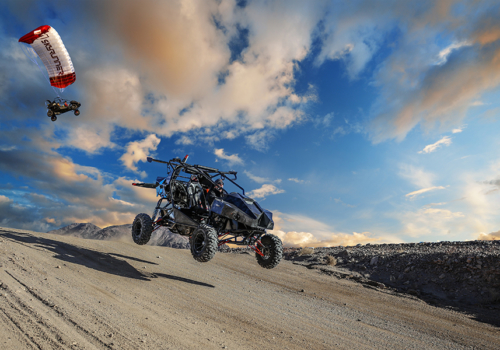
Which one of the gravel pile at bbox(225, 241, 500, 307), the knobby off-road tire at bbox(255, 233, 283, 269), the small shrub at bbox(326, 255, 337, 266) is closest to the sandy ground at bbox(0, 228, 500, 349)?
the knobby off-road tire at bbox(255, 233, 283, 269)

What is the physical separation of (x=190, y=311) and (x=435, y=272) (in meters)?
11.1

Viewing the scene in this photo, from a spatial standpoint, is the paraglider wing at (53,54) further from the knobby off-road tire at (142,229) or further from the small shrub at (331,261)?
the small shrub at (331,261)

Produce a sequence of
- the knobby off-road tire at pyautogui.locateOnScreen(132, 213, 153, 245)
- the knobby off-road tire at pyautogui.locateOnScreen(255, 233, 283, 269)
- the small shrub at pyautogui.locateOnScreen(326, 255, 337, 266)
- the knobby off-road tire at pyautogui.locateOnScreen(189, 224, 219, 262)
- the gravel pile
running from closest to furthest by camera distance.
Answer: the knobby off-road tire at pyautogui.locateOnScreen(189, 224, 219, 262), the knobby off-road tire at pyautogui.locateOnScreen(255, 233, 283, 269), the gravel pile, the knobby off-road tire at pyautogui.locateOnScreen(132, 213, 153, 245), the small shrub at pyautogui.locateOnScreen(326, 255, 337, 266)

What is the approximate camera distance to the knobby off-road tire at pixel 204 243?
7875 mm

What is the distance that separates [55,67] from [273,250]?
2314cm

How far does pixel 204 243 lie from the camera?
8.01 m

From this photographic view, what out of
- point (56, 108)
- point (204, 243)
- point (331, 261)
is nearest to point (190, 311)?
point (204, 243)

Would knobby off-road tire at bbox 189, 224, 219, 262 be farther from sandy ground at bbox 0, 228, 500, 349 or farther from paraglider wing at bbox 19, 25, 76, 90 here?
paraglider wing at bbox 19, 25, 76, 90

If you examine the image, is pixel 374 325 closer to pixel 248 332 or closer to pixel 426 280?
pixel 248 332

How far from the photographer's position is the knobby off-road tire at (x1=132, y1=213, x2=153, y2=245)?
11117 mm

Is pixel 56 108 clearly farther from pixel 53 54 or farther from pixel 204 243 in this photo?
pixel 204 243

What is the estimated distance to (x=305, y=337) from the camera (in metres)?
5.19

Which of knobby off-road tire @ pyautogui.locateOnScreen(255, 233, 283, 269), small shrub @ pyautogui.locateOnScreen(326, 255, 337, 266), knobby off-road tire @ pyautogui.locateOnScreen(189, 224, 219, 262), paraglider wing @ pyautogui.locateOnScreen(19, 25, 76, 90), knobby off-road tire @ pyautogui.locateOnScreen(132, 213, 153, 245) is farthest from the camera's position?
paraglider wing @ pyautogui.locateOnScreen(19, 25, 76, 90)

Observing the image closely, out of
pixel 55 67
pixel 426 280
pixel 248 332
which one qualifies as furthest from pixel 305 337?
pixel 55 67
